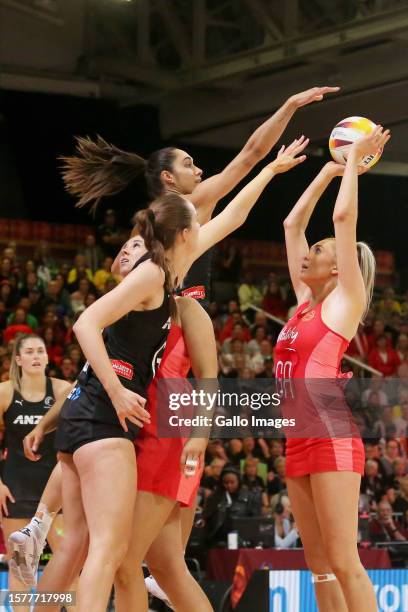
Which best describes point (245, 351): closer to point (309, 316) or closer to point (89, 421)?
point (309, 316)

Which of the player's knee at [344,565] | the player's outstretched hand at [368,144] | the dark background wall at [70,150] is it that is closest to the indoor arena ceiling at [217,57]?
the dark background wall at [70,150]

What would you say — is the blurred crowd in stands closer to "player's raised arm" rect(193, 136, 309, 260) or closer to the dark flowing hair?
"player's raised arm" rect(193, 136, 309, 260)

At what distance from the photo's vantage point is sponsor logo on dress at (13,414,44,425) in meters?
6.99

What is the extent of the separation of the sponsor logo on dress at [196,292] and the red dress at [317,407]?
75 centimetres

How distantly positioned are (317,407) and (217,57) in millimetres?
12599

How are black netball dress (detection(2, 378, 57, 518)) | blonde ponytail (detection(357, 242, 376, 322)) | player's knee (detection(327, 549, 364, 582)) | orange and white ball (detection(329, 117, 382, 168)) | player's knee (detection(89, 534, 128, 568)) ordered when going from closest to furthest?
player's knee (detection(89, 534, 128, 568)) < player's knee (detection(327, 549, 364, 582)) < blonde ponytail (detection(357, 242, 376, 322)) < orange and white ball (detection(329, 117, 382, 168)) < black netball dress (detection(2, 378, 57, 518))

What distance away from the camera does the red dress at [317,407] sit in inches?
183

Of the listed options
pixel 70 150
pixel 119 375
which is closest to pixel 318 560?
pixel 119 375

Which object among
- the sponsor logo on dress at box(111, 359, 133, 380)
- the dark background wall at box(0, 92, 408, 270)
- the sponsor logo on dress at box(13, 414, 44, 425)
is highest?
the dark background wall at box(0, 92, 408, 270)

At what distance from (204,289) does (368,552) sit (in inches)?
170

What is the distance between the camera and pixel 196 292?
5.57 metres

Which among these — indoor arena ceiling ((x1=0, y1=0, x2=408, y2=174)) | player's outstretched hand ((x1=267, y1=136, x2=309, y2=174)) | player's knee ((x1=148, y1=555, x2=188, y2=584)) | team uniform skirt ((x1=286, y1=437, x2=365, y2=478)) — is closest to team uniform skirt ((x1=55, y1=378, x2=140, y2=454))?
player's knee ((x1=148, y1=555, x2=188, y2=584))

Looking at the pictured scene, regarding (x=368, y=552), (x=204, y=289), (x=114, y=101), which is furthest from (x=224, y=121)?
(x=204, y=289)

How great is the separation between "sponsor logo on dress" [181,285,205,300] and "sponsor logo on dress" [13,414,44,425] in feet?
6.35
